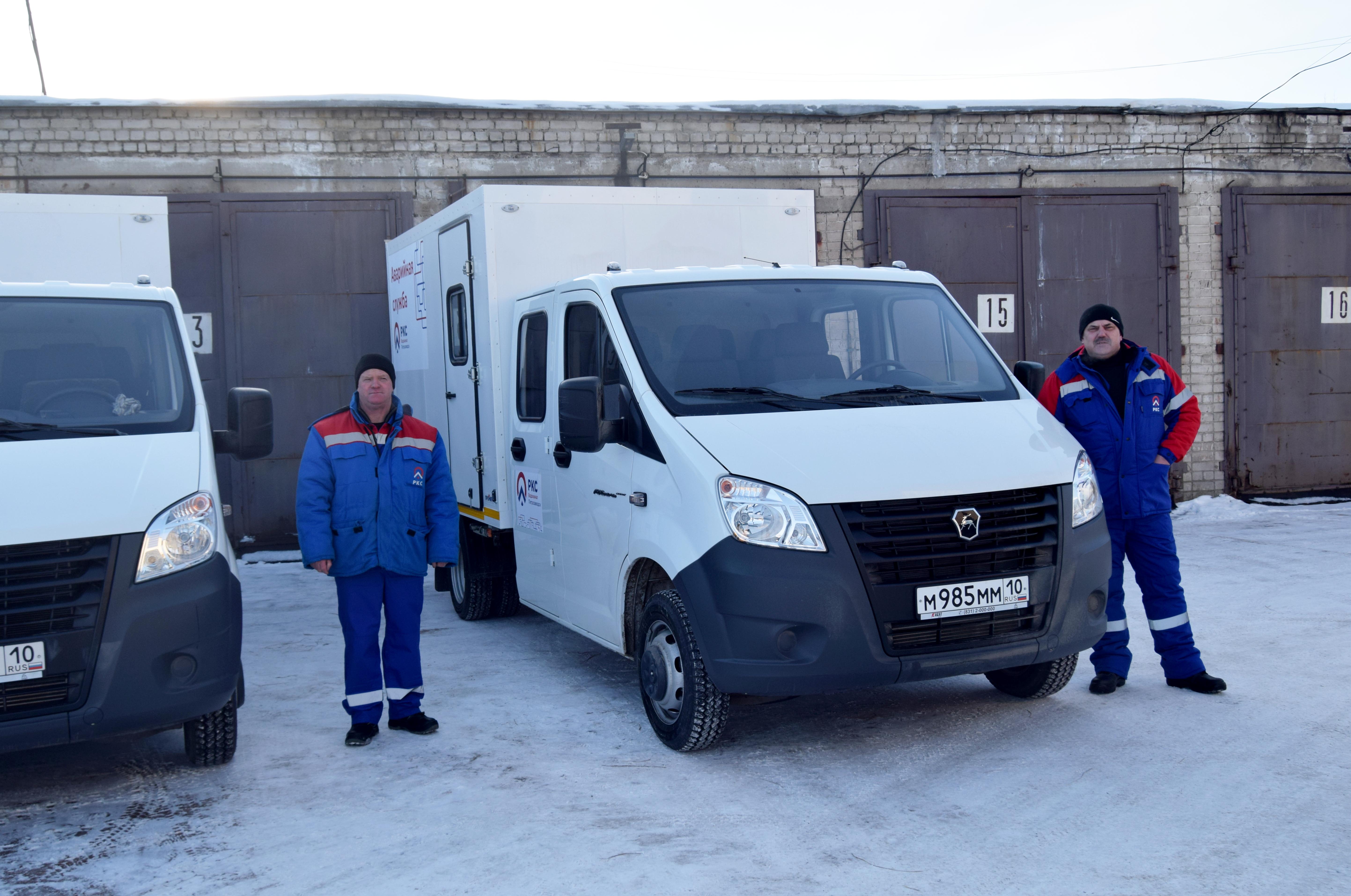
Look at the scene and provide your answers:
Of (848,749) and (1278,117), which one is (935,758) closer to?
(848,749)

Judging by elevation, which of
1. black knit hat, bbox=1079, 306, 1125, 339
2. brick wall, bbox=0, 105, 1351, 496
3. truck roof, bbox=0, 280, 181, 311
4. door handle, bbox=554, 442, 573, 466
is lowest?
door handle, bbox=554, 442, 573, 466

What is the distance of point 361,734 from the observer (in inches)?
210

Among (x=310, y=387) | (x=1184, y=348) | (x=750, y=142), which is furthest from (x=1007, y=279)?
(x=310, y=387)

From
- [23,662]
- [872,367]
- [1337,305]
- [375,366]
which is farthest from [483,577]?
[1337,305]

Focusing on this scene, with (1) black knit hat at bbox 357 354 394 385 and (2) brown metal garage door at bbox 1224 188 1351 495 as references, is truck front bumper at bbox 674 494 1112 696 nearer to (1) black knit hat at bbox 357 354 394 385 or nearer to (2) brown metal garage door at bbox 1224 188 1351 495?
(1) black knit hat at bbox 357 354 394 385

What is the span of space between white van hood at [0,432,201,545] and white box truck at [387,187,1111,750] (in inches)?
64.9

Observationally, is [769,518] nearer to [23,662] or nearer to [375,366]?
[375,366]

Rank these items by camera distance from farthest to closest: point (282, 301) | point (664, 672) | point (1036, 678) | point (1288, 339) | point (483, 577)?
point (1288, 339) < point (282, 301) < point (483, 577) < point (1036, 678) < point (664, 672)

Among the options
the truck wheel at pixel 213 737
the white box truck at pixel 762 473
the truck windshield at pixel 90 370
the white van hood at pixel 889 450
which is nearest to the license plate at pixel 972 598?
the white box truck at pixel 762 473

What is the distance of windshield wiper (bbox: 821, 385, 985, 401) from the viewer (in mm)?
5211

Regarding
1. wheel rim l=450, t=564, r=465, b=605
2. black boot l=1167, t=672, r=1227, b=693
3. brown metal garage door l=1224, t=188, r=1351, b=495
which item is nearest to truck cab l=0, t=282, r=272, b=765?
wheel rim l=450, t=564, r=465, b=605

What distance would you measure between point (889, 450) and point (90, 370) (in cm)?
334

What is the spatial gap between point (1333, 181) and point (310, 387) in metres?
11.9

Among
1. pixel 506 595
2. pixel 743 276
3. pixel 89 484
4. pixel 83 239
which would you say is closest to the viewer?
pixel 89 484
